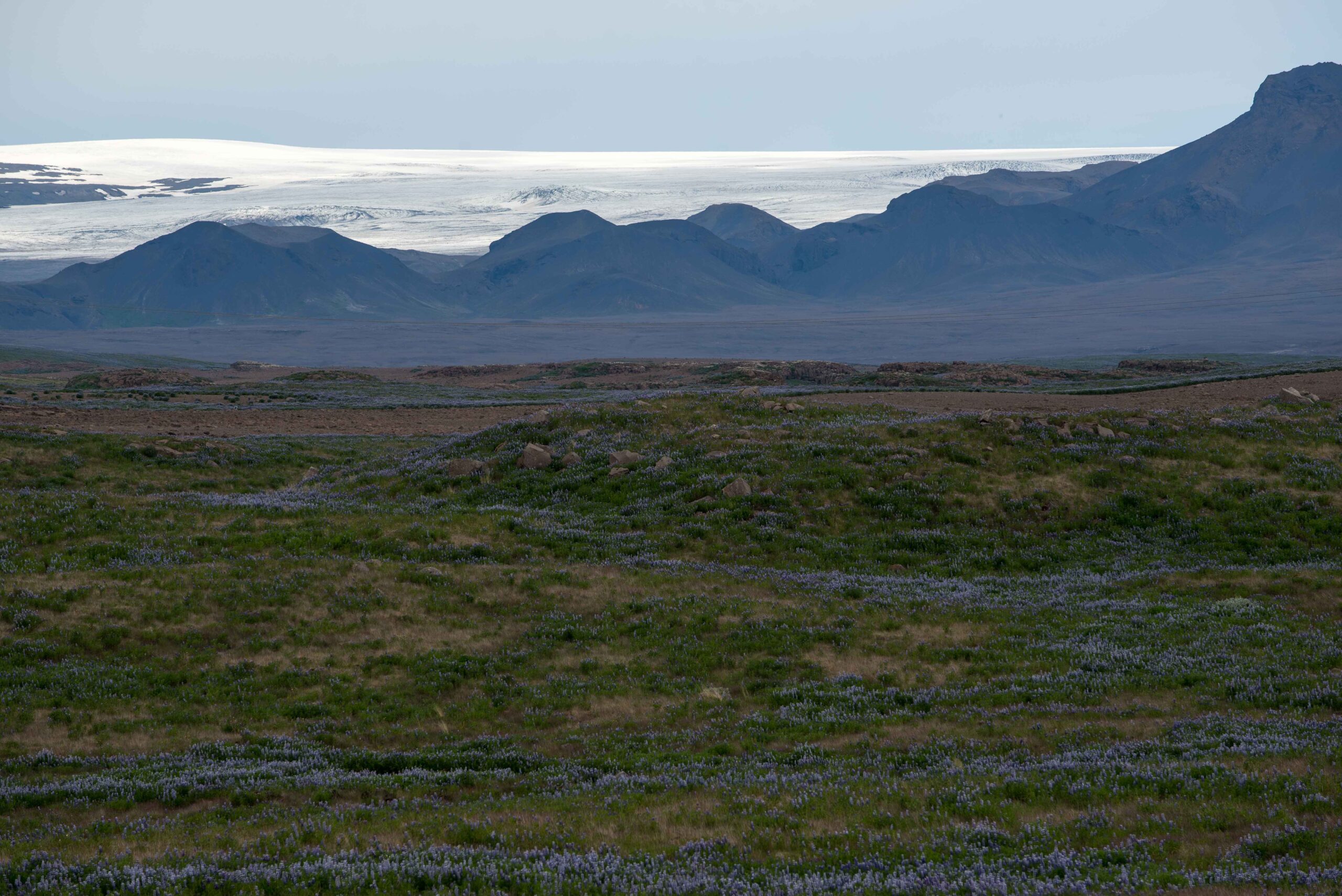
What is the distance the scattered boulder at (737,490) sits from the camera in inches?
1087

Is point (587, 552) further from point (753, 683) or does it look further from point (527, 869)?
point (527, 869)

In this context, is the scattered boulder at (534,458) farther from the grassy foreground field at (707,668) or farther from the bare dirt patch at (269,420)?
the bare dirt patch at (269,420)

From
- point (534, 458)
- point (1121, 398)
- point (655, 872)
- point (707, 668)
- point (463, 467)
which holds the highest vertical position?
point (1121, 398)

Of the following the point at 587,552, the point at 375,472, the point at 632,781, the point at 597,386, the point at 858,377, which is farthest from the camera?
the point at 597,386

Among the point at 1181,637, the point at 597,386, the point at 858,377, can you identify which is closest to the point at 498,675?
the point at 1181,637

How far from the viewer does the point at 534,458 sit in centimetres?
3284

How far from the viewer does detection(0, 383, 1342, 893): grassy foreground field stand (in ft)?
31.7

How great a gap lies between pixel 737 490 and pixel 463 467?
10.2 m

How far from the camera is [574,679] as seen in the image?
17109 millimetres

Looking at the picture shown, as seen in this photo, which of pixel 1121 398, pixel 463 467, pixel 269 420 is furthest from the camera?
pixel 269 420

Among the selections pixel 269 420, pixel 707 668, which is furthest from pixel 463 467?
pixel 269 420

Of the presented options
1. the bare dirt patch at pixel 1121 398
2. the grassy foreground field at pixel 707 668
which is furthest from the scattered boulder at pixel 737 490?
the bare dirt patch at pixel 1121 398

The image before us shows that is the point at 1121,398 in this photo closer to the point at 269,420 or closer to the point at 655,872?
the point at 269,420

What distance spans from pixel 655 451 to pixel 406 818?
22.1 meters
